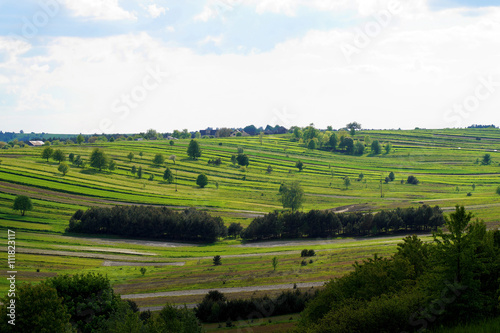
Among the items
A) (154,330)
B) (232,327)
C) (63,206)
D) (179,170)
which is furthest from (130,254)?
(179,170)

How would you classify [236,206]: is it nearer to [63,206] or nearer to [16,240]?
[63,206]

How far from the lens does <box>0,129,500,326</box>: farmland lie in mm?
69250

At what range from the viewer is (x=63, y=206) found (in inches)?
4343

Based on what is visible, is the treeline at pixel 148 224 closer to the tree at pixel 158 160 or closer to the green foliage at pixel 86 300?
the green foliage at pixel 86 300

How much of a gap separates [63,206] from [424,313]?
340 ft

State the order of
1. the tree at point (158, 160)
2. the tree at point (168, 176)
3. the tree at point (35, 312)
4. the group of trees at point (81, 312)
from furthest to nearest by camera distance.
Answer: the tree at point (158, 160), the tree at point (168, 176), the tree at point (35, 312), the group of trees at point (81, 312)

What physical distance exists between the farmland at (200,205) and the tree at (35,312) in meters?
23.1

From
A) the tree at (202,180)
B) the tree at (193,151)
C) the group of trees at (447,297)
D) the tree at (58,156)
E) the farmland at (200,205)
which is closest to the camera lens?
the group of trees at (447,297)

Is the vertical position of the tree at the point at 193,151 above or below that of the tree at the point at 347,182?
above

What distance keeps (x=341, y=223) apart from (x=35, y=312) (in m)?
79.2

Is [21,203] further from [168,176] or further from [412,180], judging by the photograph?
[412,180]

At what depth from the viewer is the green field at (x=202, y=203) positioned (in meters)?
69.8

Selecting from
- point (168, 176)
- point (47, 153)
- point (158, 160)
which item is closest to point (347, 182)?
point (168, 176)

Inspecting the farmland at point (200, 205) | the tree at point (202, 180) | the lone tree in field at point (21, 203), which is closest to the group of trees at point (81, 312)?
the farmland at point (200, 205)
